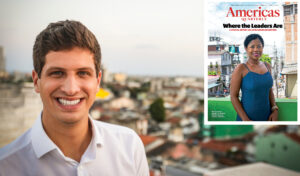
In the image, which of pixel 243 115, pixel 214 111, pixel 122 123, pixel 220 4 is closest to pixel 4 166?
pixel 122 123

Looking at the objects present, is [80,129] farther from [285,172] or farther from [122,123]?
[285,172]

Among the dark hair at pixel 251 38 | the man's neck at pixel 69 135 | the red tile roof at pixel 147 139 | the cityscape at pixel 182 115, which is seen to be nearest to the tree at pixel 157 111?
the cityscape at pixel 182 115

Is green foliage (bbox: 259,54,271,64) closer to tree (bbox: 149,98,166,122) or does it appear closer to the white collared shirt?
tree (bbox: 149,98,166,122)

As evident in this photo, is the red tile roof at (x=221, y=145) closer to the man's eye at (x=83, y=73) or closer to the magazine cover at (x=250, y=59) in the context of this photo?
the magazine cover at (x=250, y=59)

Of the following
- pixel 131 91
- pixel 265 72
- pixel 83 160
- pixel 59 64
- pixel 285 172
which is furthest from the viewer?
pixel 285 172

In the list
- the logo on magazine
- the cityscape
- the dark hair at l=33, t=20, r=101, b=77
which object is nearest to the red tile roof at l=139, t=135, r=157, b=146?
the cityscape

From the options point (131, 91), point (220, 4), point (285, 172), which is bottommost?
point (285, 172)
